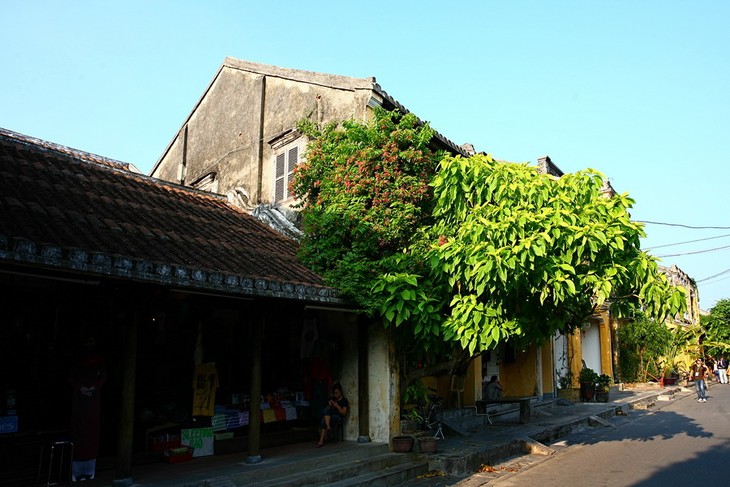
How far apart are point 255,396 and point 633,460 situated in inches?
272

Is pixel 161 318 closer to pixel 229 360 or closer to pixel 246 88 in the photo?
pixel 229 360

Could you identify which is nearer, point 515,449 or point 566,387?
point 515,449

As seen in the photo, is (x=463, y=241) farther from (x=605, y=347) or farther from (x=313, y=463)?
(x=605, y=347)

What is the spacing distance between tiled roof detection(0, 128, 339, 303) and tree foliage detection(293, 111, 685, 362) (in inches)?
43.5

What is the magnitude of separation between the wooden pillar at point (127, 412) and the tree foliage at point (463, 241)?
3.39m

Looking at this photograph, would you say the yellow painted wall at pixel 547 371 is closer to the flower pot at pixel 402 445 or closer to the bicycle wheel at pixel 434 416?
the bicycle wheel at pixel 434 416

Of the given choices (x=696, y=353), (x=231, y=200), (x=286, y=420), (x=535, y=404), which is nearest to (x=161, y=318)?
(x=286, y=420)

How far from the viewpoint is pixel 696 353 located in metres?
30.7

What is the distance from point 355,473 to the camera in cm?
877

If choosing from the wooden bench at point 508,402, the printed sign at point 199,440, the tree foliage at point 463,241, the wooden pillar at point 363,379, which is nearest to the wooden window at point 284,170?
the tree foliage at point 463,241

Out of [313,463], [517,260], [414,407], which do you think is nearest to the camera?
[517,260]

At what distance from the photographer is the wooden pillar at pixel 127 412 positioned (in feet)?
22.2

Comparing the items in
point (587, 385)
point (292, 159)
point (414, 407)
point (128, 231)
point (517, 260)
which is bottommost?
point (587, 385)

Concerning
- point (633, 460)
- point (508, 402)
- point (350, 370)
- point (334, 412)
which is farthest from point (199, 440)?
point (508, 402)
